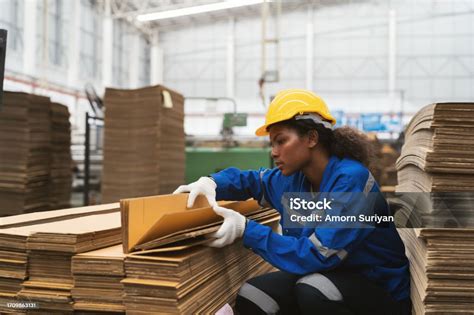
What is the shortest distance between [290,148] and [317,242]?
1.57 ft

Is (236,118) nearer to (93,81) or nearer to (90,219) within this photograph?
(90,219)

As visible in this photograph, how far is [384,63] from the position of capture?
19.0 m

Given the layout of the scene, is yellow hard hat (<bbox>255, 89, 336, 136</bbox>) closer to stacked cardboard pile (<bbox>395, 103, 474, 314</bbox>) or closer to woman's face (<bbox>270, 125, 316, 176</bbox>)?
woman's face (<bbox>270, 125, 316, 176</bbox>)

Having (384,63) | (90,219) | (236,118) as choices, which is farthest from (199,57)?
(90,219)

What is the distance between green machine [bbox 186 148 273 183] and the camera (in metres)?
8.48

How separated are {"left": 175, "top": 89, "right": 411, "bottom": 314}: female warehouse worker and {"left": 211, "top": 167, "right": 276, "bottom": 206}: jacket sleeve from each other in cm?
9

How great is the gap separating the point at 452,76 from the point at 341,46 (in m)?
4.37

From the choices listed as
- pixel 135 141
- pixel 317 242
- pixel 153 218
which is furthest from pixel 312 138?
pixel 135 141

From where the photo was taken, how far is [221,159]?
8664 millimetres

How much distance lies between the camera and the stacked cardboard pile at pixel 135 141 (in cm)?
612

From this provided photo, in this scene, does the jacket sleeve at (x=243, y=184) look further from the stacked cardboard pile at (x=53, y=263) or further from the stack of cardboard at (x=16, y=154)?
the stack of cardboard at (x=16, y=154)

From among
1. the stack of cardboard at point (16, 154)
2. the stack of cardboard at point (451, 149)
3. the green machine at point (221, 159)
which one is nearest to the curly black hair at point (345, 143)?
the stack of cardboard at point (451, 149)

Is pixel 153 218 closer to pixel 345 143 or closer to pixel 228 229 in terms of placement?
pixel 228 229

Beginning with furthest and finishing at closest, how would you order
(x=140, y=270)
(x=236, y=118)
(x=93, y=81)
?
(x=93, y=81), (x=236, y=118), (x=140, y=270)
